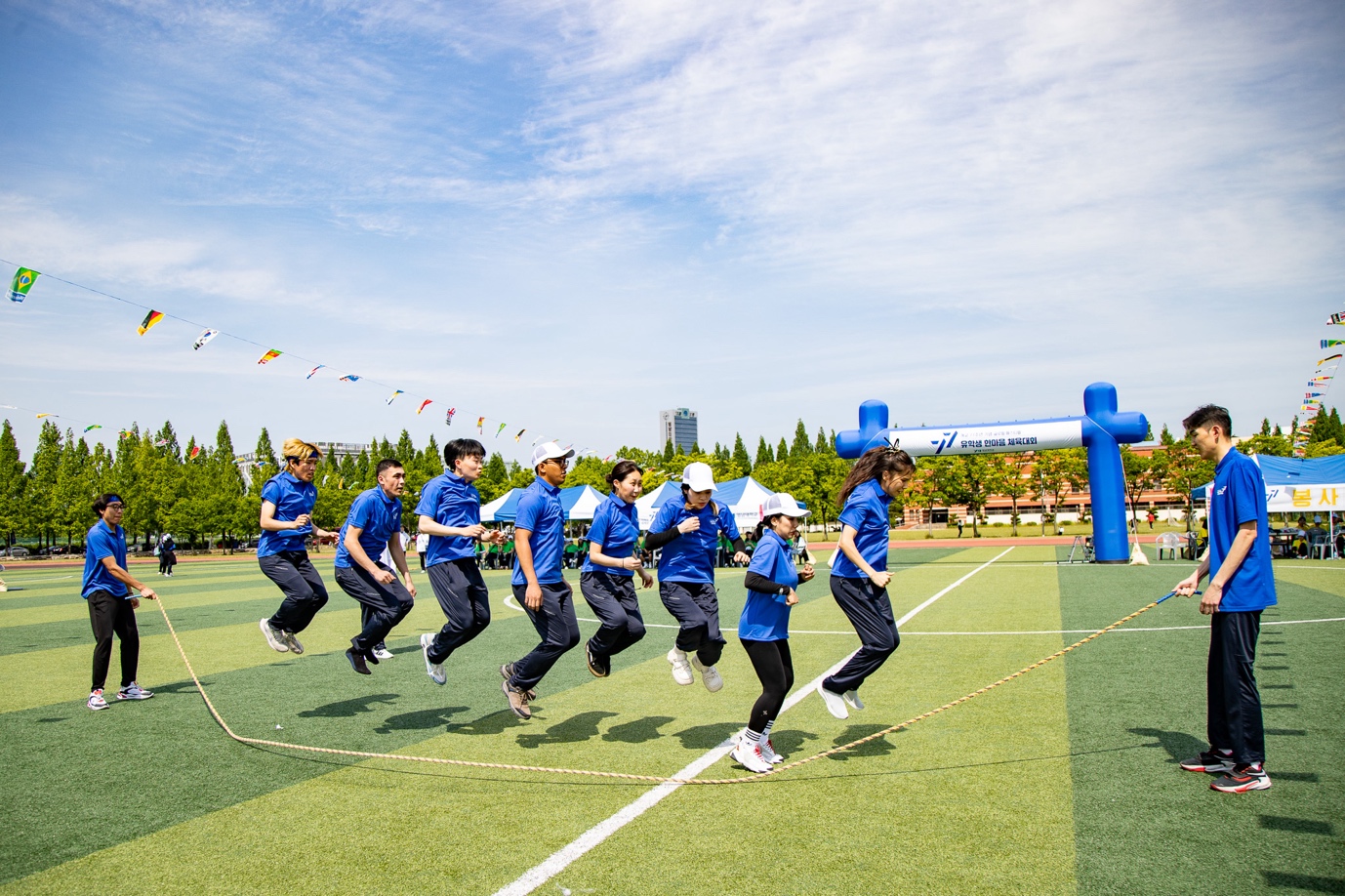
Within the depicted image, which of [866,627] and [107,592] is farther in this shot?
[107,592]

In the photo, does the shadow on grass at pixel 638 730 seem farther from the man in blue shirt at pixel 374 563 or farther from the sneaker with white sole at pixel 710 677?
the man in blue shirt at pixel 374 563

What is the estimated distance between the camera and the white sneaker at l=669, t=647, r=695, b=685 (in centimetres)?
691

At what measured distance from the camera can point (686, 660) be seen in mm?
7020

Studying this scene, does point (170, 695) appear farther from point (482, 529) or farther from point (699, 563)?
A: point (699, 563)

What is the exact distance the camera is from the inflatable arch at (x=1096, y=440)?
25.5 m

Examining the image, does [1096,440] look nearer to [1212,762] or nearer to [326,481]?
[1212,762]

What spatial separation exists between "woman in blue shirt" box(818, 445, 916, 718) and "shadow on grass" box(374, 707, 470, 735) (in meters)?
3.21

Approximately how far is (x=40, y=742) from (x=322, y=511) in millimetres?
65844

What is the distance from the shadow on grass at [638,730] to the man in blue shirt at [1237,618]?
3575mm

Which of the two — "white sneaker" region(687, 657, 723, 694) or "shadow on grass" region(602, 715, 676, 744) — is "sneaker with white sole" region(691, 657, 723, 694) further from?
"shadow on grass" region(602, 715, 676, 744)

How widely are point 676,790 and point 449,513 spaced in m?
3.16

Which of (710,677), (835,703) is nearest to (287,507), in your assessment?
(710,677)

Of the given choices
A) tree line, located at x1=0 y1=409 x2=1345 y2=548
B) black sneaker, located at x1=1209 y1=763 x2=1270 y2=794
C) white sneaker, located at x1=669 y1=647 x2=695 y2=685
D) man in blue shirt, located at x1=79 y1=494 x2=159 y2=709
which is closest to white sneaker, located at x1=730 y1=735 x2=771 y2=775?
white sneaker, located at x1=669 y1=647 x2=695 y2=685

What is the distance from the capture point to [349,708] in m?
7.74
